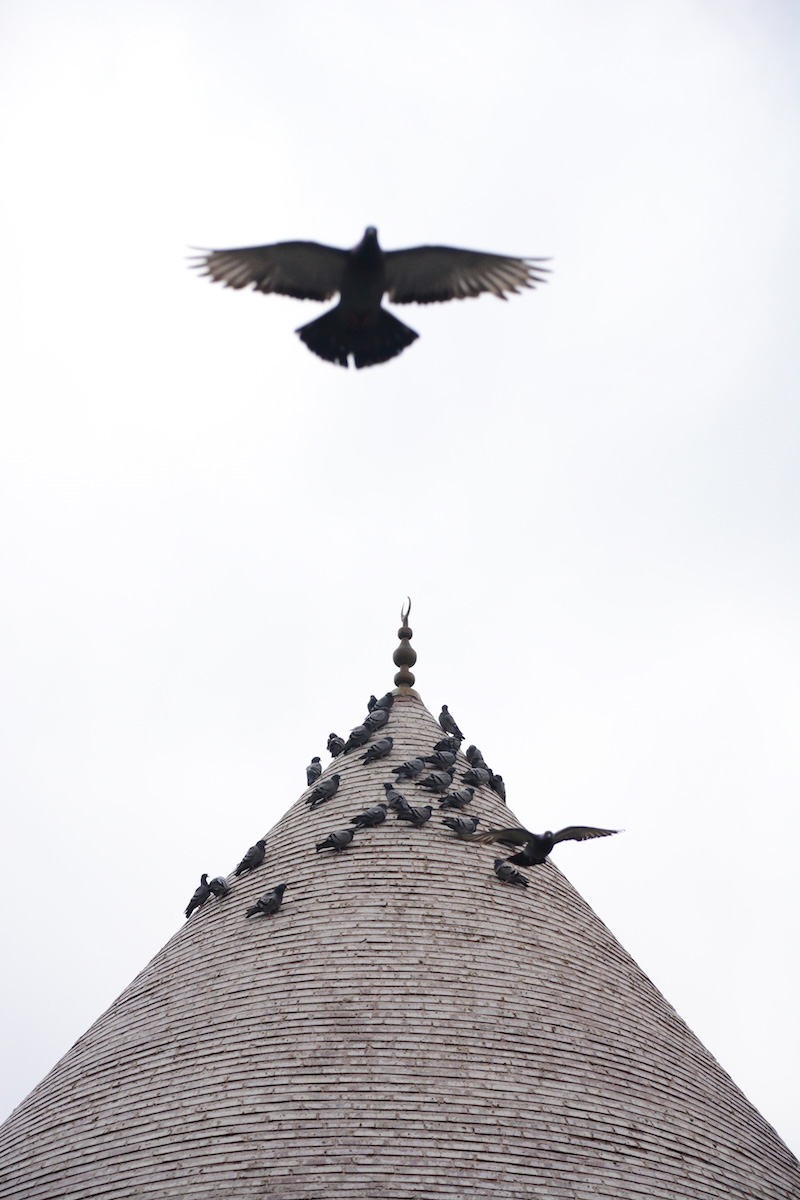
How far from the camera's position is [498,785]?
18.4 metres

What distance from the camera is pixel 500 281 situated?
10.3 metres

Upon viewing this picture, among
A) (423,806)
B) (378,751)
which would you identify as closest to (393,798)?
(423,806)

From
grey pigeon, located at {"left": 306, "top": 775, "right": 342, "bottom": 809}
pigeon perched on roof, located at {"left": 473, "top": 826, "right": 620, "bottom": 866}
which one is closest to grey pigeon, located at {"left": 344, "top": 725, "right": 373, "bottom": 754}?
grey pigeon, located at {"left": 306, "top": 775, "right": 342, "bottom": 809}

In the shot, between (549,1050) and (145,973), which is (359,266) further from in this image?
(145,973)

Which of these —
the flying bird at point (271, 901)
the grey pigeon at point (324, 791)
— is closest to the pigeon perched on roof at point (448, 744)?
the grey pigeon at point (324, 791)

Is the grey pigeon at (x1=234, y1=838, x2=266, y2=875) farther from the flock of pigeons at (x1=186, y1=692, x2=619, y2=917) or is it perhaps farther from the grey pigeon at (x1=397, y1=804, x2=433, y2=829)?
the grey pigeon at (x1=397, y1=804, x2=433, y2=829)

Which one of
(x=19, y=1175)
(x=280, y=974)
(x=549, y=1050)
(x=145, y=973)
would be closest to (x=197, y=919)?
(x=145, y=973)

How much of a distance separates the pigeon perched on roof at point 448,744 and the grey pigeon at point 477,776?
40 centimetres

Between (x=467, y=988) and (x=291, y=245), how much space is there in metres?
7.66

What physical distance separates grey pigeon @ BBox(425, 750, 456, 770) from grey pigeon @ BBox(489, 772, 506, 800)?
22.1 inches

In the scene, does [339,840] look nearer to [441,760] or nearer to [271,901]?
[271,901]

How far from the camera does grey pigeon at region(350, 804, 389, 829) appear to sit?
16.8 meters

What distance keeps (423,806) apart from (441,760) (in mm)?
1042

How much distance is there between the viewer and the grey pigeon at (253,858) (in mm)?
17328
